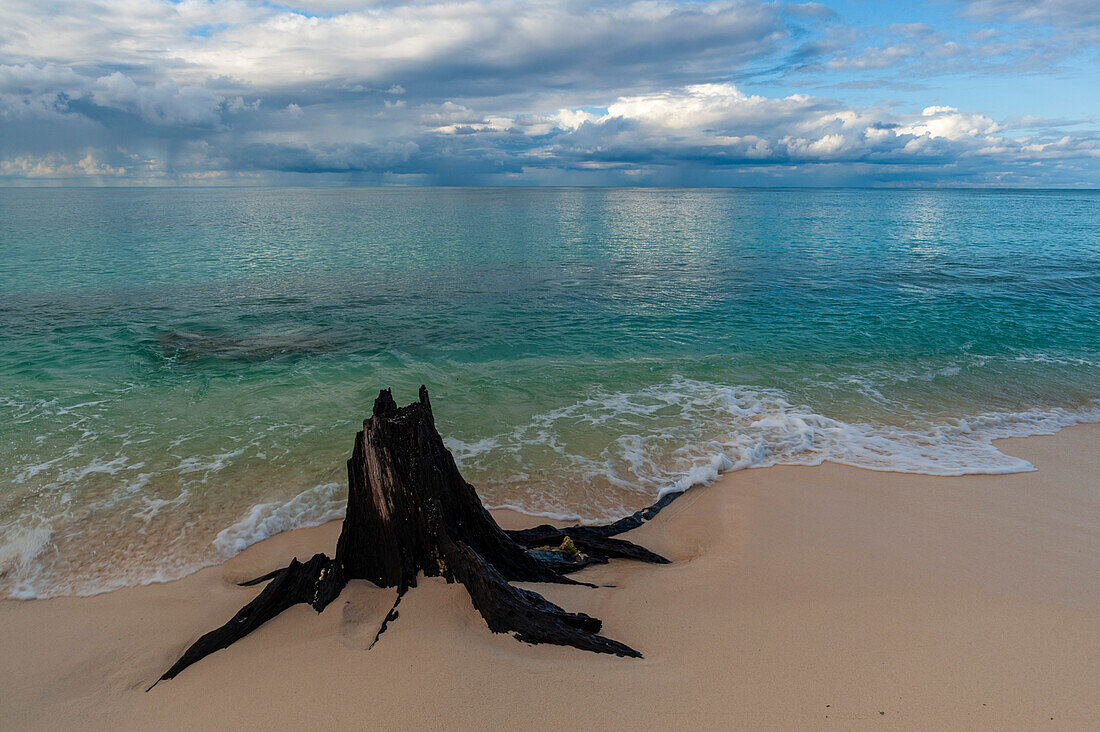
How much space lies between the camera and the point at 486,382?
15141mm

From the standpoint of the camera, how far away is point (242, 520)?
863 cm

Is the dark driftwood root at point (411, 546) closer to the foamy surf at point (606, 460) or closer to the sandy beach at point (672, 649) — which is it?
the sandy beach at point (672, 649)

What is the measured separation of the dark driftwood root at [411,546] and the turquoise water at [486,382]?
8.88ft

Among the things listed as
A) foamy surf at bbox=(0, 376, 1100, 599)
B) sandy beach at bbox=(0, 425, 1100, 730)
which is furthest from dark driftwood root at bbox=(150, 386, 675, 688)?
foamy surf at bbox=(0, 376, 1100, 599)

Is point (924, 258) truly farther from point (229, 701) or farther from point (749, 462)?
point (229, 701)

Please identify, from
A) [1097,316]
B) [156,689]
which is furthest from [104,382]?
[1097,316]

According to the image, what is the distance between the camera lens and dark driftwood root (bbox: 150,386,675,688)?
17.9ft

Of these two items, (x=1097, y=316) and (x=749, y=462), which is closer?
(x=749, y=462)

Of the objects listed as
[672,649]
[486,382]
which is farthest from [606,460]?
[672,649]

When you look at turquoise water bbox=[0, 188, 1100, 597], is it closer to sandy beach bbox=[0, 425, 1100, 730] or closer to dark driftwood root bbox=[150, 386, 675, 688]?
sandy beach bbox=[0, 425, 1100, 730]

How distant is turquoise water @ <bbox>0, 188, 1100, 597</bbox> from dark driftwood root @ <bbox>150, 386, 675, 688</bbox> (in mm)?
2706

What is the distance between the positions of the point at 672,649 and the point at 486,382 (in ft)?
34.4

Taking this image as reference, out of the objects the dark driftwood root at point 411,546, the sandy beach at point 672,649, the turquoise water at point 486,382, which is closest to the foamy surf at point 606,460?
the turquoise water at point 486,382

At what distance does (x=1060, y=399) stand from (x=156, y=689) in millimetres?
19574
